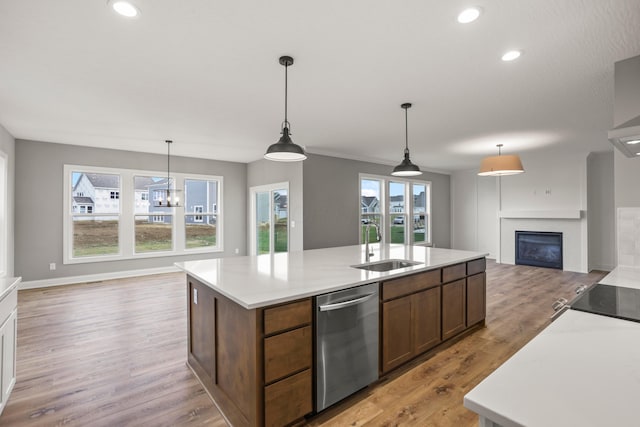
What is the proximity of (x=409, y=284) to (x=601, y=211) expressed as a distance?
6.80 metres

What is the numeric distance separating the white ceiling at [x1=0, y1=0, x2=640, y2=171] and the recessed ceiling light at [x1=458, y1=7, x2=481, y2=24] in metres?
0.05

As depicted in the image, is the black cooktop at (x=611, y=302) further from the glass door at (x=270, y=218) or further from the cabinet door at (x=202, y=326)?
the glass door at (x=270, y=218)

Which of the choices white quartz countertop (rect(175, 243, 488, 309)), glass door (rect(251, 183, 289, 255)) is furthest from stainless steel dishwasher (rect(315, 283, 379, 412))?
glass door (rect(251, 183, 289, 255))

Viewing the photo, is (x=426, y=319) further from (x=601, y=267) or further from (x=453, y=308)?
(x=601, y=267)

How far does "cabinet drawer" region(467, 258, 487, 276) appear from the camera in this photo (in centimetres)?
336

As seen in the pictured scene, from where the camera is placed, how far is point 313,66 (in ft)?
8.48

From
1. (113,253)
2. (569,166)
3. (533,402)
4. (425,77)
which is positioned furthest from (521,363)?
(569,166)

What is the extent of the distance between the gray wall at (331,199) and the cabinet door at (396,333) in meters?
3.32

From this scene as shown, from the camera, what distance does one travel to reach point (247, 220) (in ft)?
25.3

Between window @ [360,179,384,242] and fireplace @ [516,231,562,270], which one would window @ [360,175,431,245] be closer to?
window @ [360,179,384,242]

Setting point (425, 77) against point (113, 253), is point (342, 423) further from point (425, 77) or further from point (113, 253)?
point (113, 253)

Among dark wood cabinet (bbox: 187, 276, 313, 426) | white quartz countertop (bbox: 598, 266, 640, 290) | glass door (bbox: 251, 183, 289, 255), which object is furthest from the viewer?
glass door (bbox: 251, 183, 289, 255)

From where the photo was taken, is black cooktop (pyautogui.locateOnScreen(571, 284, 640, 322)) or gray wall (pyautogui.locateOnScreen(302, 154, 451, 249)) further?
gray wall (pyautogui.locateOnScreen(302, 154, 451, 249))

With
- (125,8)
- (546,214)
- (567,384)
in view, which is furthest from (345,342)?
(546,214)
